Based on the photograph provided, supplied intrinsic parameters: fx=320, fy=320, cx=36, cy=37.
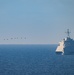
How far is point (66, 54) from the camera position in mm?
160125

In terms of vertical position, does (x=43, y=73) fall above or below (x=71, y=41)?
below

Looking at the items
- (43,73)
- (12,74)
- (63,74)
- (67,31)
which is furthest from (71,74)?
(67,31)

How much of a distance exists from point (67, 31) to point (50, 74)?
97.0m

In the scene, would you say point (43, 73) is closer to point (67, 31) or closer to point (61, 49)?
point (61, 49)

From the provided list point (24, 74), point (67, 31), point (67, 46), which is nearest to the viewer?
point (24, 74)

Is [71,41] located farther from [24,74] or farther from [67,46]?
[24,74]

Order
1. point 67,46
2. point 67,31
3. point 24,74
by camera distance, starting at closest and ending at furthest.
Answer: point 24,74 → point 67,46 → point 67,31

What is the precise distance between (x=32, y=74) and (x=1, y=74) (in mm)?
8512

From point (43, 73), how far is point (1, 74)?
11.7 meters

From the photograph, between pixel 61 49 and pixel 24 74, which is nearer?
pixel 24 74

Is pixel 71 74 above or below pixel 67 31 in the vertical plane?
below

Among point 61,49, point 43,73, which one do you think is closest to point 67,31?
point 61,49

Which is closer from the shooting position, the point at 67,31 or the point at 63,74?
the point at 63,74

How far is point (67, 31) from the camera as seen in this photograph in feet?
599
